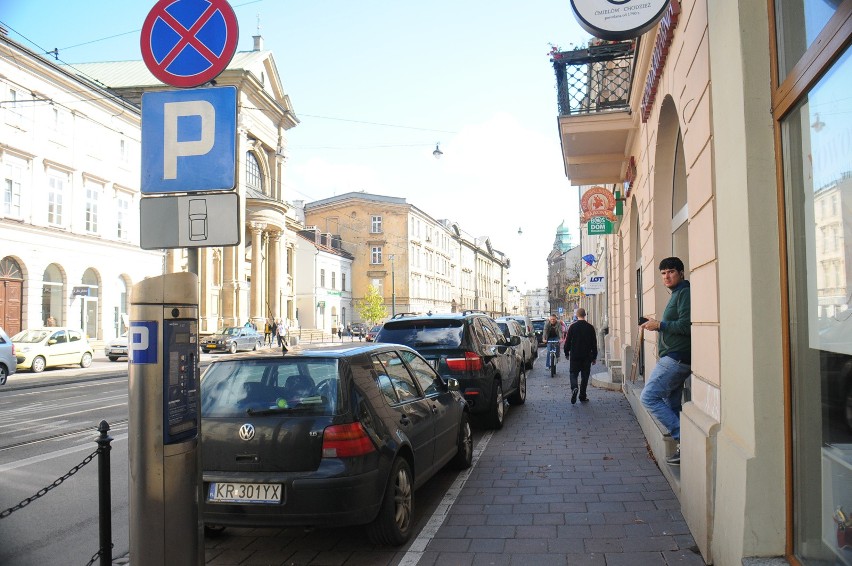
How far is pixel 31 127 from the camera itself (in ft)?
94.2

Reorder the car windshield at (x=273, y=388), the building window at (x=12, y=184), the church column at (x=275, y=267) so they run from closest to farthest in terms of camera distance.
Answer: the car windshield at (x=273, y=388) < the building window at (x=12, y=184) < the church column at (x=275, y=267)

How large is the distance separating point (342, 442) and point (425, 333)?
16.5 ft

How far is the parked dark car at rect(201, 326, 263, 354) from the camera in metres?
35.4

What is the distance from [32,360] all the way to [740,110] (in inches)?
934

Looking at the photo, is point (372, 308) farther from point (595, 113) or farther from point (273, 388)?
point (273, 388)

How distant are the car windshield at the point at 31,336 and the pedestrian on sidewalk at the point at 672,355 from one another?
22.4 metres

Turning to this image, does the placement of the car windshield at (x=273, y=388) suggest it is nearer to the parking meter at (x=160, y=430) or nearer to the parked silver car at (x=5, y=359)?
the parking meter at (x=160, y=430)

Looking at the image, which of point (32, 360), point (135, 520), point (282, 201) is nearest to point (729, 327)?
point (135, 520)

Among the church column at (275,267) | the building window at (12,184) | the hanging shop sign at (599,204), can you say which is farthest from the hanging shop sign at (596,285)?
the church column at (275,267)

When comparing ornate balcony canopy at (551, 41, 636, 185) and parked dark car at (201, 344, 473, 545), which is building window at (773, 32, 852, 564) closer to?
parked dark car at (201, 344, 473, 545)

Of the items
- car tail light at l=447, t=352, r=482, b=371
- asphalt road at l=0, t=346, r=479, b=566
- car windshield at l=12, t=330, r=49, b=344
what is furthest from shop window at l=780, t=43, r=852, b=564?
car windshield at l=12, t=330, r=49, b=344

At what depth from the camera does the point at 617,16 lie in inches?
227

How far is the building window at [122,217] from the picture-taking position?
3574 centimetres

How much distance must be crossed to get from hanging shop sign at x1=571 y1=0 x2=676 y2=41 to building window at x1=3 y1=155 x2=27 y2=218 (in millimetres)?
28236
